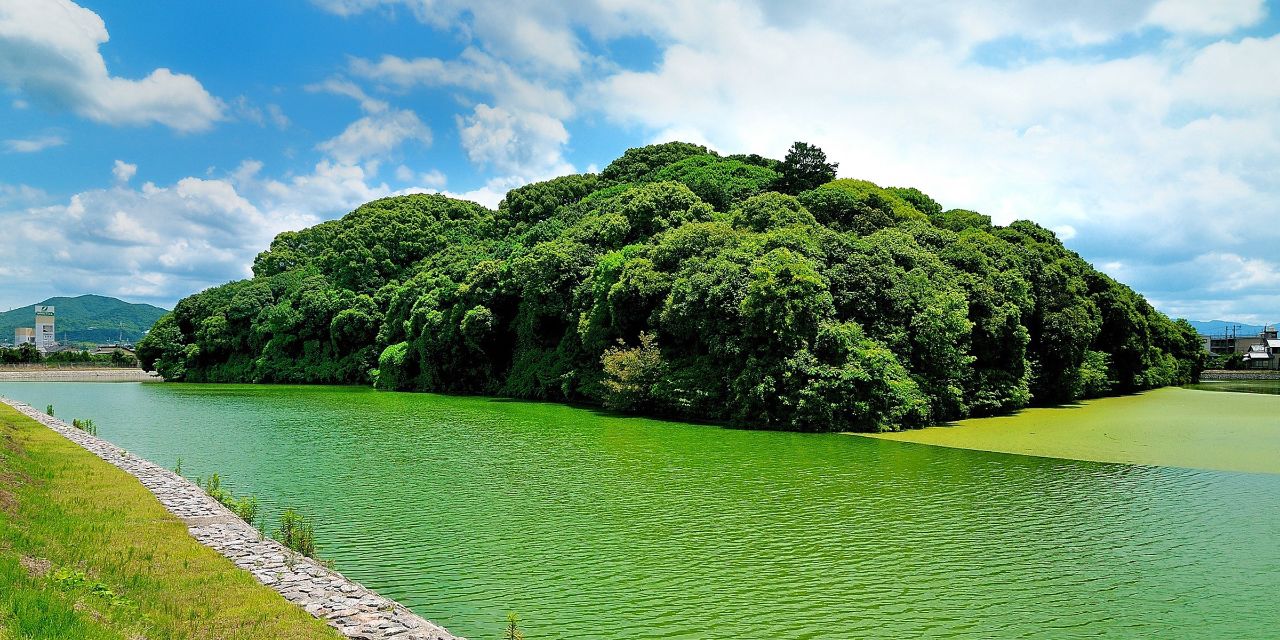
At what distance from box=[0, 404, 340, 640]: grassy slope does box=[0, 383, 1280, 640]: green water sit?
70.7 inches

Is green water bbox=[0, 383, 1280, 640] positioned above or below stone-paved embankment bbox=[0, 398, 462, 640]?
below

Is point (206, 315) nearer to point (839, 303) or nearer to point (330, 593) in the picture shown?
point (839, 303)

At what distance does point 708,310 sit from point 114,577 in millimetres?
23351

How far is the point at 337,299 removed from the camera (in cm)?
6325

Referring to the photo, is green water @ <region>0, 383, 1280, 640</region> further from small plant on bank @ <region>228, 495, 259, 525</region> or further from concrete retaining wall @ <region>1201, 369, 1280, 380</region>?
concrete retaining wall @ <region>1201, 369, 1280, 380</region>

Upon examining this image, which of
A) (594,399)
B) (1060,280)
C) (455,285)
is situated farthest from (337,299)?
(1060,280)

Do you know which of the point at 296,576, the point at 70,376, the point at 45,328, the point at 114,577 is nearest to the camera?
the point at 114,577

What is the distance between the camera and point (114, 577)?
26.8 feet

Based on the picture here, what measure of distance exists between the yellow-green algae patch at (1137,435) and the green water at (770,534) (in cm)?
177

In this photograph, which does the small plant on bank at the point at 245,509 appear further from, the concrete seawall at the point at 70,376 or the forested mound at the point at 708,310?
the concrete seawall at the point at 70,376

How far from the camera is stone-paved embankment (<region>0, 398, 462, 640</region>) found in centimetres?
754

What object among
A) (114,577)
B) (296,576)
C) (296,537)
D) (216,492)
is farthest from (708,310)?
(114,577)

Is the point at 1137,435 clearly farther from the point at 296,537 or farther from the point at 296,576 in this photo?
the point at 296,576

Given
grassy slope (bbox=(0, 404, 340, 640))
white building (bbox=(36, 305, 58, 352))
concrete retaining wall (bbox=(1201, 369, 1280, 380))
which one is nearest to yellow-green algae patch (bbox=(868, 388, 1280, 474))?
grassy slope (bbox=(0, 404, 340, 640))
